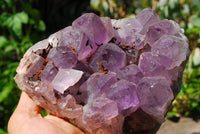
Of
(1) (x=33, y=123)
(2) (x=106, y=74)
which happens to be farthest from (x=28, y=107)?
(2) (x=106, y=74)

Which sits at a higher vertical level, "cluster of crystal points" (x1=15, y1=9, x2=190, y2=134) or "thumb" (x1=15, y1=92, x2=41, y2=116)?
"cluster of crystal points" (x1=15, y1=9, x2=190, y2=134)

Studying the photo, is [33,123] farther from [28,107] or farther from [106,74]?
[106,74]

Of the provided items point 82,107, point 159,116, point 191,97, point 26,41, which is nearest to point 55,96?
point 82,107

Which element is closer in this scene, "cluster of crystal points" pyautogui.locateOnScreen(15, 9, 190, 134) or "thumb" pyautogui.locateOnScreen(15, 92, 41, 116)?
"cluster of crystal points" pyautogui.locateOnScreen(15, 9, 190, 134)

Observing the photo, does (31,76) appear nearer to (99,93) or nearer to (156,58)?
(99,93)

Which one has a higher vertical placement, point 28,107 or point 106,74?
point 106,74
